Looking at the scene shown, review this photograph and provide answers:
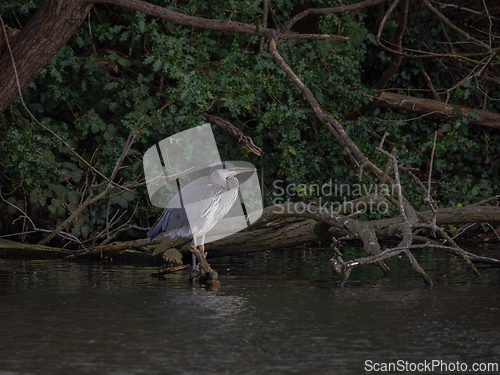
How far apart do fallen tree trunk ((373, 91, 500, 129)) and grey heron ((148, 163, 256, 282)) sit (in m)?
3.55

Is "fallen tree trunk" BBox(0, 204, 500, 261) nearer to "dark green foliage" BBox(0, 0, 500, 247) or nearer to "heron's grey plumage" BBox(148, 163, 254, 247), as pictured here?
"heron's grey plumage" BBox(148, 163, 254, 247)

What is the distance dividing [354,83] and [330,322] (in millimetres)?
4941

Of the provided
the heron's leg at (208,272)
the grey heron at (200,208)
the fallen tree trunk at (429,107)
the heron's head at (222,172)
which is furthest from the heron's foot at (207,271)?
the fallen tree trunk at (429,107)

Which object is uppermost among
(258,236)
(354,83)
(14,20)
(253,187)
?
(14,20)

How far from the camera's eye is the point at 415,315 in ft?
12.6

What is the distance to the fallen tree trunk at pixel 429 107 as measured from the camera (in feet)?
28.6

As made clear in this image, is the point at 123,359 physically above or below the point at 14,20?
below

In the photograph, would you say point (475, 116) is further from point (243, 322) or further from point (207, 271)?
point (243, 322)

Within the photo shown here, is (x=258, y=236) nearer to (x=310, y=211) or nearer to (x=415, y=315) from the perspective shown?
(x=310, y=211)

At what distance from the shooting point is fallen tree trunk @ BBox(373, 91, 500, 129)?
8.70 m

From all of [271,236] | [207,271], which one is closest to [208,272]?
[207,271]

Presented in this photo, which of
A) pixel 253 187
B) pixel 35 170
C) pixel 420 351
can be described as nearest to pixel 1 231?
pixel 35 170

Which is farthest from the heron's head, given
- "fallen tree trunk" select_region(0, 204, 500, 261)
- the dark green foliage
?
the dark green foliage

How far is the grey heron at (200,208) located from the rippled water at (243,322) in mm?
430
